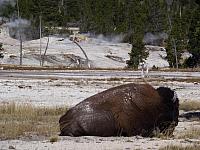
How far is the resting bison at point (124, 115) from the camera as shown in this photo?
14.1m

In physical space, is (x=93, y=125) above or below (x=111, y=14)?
above

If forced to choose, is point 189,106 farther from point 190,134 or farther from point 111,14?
point 111,14

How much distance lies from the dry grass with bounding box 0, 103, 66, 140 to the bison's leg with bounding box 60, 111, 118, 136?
0.76 meters

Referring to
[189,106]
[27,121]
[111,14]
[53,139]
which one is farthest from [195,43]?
[53,139]

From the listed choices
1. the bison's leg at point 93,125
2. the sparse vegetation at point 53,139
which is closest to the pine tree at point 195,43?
the bison's leg at point 93,125

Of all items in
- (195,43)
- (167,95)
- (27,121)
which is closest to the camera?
(167,95)

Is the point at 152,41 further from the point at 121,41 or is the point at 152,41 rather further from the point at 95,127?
the point at 95,127

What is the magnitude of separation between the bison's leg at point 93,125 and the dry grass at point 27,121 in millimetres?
763

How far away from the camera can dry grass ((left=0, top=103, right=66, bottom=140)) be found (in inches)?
582

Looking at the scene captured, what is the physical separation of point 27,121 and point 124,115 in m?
4.28

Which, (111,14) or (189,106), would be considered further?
(111,14)

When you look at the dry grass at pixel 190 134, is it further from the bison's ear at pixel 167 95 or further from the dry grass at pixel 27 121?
the dry grass at pixel 27 121

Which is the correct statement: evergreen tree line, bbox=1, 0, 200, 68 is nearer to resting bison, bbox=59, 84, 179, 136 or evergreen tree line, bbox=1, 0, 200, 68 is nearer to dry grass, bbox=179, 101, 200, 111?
dry grass, bbox=179, 101, 200, 111

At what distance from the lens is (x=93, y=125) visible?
559 inches
